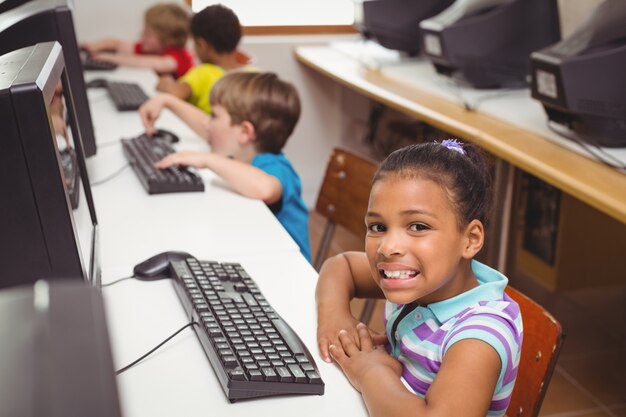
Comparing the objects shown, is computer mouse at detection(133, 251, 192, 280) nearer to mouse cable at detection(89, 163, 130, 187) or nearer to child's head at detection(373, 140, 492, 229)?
child's head at detection(373, 140, 492, 229)

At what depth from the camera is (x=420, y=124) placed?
361 centimetres

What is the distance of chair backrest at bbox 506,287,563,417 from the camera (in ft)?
3.49

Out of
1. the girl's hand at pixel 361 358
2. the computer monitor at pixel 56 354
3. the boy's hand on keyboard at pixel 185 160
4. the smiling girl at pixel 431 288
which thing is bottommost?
the boy's hand on keyboard at pixel 185 160

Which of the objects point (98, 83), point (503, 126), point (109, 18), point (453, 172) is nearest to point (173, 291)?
point (453, 172)

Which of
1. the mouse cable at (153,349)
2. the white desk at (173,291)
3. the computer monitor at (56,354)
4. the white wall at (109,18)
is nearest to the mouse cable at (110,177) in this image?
the white desk at (173,291)

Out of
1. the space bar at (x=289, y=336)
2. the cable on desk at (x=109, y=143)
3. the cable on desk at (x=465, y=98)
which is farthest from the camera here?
the cable on desk at (x=465, y=98)

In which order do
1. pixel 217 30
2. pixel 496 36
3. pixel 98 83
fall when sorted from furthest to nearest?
1. pixel 98 83
2. pixel 217 30
3. pixel 496 36

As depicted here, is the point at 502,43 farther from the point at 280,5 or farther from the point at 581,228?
the point at 280,5

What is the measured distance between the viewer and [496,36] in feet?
8.50

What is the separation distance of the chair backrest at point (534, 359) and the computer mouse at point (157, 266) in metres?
0.57

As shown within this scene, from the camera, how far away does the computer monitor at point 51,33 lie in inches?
59.3

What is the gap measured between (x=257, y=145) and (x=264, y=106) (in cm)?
10

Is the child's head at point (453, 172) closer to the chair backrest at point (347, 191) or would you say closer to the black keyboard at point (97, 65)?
the chair backrest at point (347, 191)

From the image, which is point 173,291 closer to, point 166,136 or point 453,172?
point 453,172
